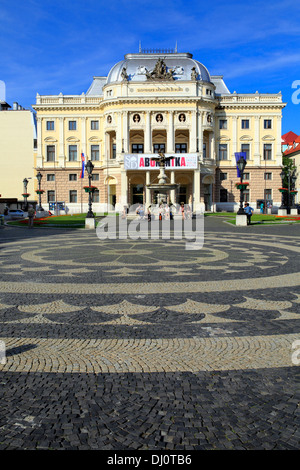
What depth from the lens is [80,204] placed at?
6241 cm

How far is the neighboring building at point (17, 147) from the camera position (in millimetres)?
67625

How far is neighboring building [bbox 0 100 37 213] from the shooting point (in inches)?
2662

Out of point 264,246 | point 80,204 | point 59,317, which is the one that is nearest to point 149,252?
point 264,246

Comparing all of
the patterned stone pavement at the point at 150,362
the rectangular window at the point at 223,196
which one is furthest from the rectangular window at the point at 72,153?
the patterned stone pavement at the point at 150,362

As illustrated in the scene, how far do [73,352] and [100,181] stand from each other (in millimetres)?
59046

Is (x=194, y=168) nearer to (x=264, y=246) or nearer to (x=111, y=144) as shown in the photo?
(x=111, y=144)

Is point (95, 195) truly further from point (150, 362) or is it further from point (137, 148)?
point (150, 362)

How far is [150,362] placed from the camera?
4531mm

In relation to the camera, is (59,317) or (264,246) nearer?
(59,317)

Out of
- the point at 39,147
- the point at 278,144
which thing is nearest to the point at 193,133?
the point at 278,144

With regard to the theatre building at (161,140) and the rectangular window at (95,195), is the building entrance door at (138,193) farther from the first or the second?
the rectangular window at (95,195)

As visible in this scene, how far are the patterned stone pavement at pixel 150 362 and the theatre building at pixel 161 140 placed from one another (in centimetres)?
5131
